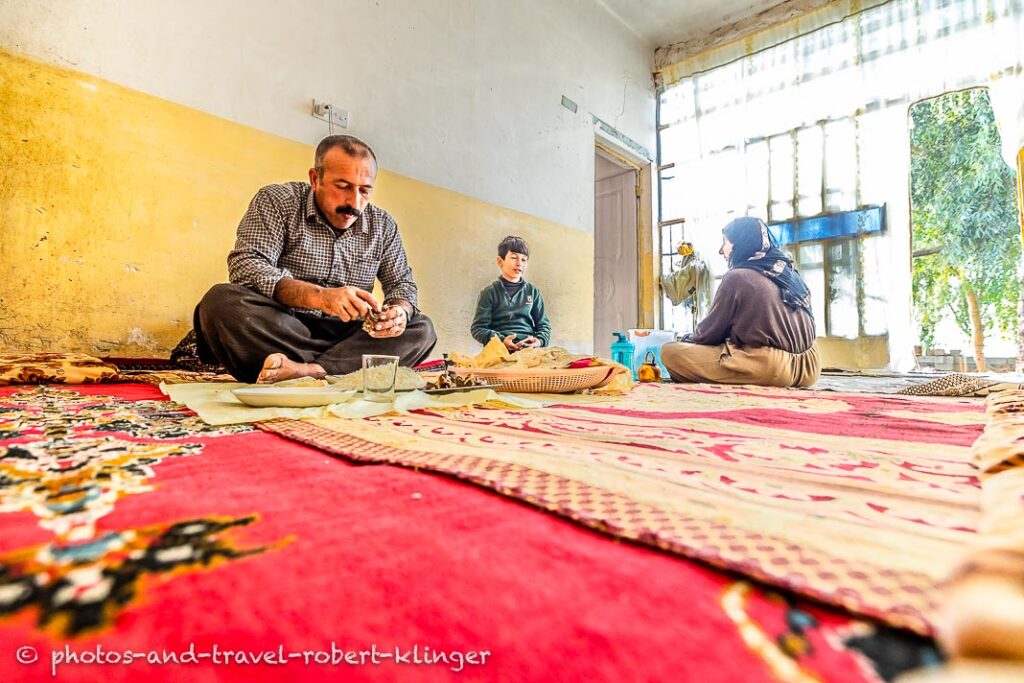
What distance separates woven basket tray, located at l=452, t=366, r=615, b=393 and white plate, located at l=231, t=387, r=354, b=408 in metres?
0.73

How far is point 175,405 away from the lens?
3.99ft

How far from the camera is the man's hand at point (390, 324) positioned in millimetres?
1805

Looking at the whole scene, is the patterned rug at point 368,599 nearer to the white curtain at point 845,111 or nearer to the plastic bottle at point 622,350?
the plastic bottle at point 622,350

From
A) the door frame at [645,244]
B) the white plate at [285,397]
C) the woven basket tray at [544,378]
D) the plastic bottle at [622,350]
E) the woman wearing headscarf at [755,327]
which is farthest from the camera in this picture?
the door frame at [645,244]

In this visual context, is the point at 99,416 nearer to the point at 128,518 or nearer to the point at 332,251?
the point at 128,518

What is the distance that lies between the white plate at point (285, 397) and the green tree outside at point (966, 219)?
6.62 metres

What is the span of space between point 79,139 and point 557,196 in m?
3.45

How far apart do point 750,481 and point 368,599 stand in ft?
1.47

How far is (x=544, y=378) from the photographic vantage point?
180 cm

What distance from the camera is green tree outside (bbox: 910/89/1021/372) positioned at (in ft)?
18.7

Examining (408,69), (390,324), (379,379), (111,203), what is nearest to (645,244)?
(408,69)

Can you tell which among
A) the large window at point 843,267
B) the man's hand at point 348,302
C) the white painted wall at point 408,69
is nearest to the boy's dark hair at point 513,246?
the white painted wall at point 408,69

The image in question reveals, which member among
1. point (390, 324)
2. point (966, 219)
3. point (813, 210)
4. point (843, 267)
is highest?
point (966, 219)

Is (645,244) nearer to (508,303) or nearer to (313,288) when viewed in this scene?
(508,303)
